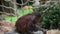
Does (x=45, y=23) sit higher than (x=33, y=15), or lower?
lower

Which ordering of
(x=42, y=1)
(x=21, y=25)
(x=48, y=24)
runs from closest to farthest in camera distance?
(x=21, y=25) < (x=48, y=24) < (x=42, y=1)

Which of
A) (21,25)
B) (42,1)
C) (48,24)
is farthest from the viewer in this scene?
(42,1)

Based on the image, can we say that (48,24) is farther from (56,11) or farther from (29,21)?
(29,21)

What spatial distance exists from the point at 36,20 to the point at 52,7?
163 cm

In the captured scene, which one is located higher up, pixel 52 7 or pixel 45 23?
pixel 52 7

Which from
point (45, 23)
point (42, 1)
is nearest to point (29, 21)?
point (45, 23)

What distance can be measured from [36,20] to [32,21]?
9cm

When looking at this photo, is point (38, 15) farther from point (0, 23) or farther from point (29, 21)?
point (0, 23)

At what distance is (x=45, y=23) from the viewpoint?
5441 millimetres

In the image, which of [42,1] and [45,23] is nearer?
[45,23]

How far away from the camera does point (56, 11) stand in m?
5.44

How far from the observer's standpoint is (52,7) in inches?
220

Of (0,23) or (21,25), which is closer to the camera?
(21,25)

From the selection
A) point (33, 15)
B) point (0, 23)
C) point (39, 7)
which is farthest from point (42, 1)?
point (33, 15)
